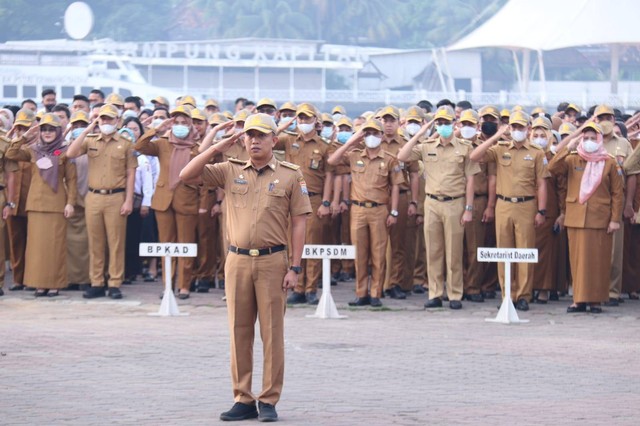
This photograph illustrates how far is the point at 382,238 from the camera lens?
1375 centimetres

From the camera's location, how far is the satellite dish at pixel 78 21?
82.8m

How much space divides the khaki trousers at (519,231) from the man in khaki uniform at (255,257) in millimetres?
5535

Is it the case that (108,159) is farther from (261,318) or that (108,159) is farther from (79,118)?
(261,318)

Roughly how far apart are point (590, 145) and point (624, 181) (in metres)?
1.27

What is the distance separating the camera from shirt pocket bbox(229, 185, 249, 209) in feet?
27.7

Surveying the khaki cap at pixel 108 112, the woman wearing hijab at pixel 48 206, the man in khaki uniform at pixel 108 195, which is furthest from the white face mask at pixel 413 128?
the woman wearing hijab at pixel 48 206

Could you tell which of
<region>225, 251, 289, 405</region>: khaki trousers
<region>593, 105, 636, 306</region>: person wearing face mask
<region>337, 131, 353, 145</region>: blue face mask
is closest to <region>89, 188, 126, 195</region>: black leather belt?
<region>337, 131, 353, 145</region>: blue face mask

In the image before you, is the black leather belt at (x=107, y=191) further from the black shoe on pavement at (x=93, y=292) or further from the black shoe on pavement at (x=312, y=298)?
the black shoe on pavement at (x=312, y=298)

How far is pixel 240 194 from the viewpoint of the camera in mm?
8461

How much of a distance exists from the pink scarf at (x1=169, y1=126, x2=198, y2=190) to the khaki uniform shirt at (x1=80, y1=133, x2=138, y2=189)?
0.39m

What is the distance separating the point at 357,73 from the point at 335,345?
7125cm

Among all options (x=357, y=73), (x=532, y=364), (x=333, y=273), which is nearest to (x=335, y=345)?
(x=532, y=364)

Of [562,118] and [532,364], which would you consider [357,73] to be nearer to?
[562,118]

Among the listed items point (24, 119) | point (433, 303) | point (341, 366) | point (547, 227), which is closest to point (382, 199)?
point (433, 303)
